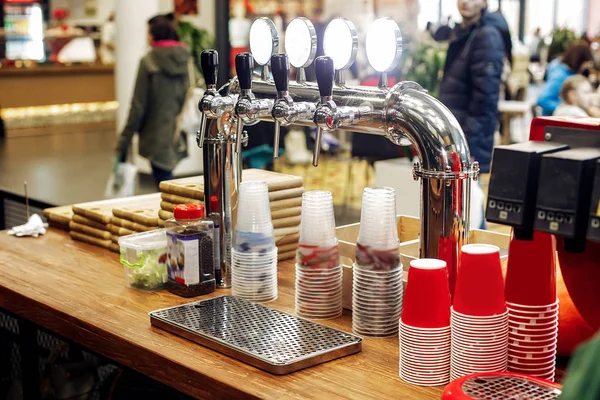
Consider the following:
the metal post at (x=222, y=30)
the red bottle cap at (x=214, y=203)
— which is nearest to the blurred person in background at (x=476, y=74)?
the red bottle cap at (x=214, y=203)

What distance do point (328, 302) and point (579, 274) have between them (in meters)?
0.55

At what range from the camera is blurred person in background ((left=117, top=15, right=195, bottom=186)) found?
20.6ft

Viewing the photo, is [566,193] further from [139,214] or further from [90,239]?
[90,239]

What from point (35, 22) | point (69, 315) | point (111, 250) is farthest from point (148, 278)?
point (35, 22)

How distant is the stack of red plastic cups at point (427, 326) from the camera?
1455 mm

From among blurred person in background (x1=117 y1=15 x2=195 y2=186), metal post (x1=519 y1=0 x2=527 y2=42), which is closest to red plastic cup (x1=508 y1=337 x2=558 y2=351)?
blurred person in background (x1=117 y1=15 x2=195 y2=186)

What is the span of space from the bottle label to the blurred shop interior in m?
3.36

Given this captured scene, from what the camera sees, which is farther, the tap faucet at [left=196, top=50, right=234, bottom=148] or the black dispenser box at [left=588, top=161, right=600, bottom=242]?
the tap faucet at [left=196, top=50, right=234, bottom=148]

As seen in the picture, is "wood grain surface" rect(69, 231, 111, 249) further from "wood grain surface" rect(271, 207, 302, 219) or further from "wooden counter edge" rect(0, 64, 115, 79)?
"wooden counter edge" rect(0, 64, 115, 79)

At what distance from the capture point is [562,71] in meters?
7.59

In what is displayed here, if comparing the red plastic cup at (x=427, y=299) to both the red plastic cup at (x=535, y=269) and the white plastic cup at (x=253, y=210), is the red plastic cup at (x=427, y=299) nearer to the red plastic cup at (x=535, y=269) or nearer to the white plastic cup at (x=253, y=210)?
the red plastic cup at (x=535, y=269)

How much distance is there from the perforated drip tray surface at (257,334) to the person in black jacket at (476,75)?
9.62 ft

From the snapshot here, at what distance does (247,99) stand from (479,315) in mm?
730

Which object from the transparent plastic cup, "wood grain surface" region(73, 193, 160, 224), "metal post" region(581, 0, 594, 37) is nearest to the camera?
the transparent plastic cup
